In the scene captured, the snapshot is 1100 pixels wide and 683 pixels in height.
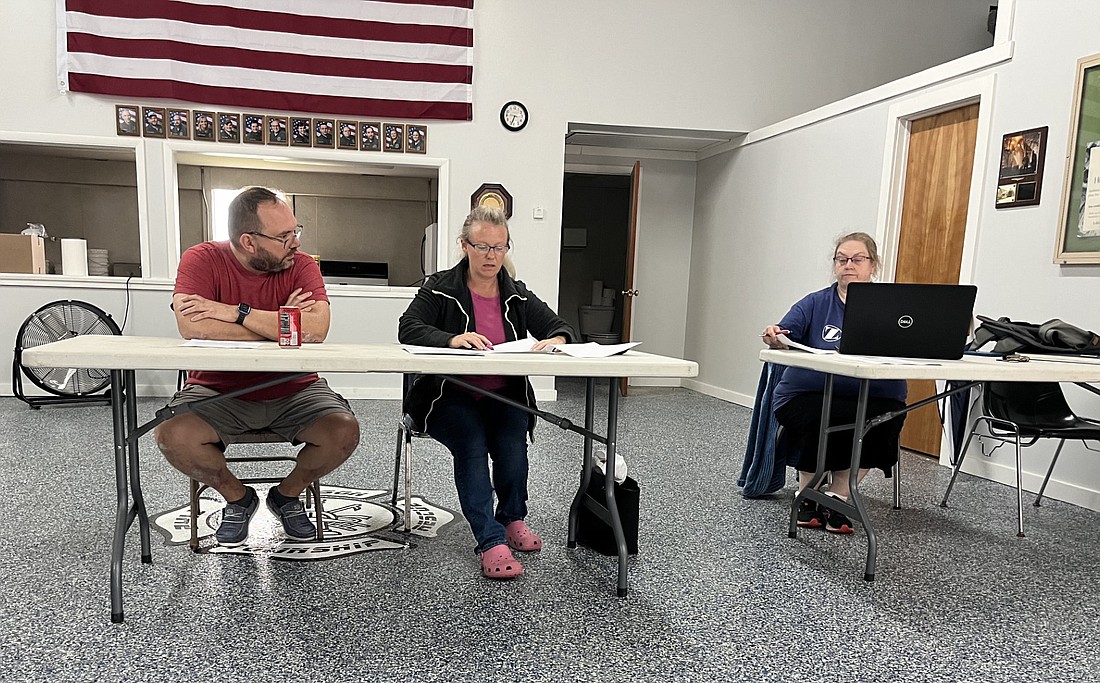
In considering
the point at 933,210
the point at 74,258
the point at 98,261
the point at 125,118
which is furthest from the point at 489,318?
the point at 98,261

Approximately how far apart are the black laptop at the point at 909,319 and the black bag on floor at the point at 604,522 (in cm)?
84

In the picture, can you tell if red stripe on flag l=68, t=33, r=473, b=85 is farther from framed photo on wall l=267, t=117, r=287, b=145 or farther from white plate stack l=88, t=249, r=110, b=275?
white plate stack l=88, t=249, r=110, b=275

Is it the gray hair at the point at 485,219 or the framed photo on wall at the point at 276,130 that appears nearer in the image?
the gray hair at the point at 485,219

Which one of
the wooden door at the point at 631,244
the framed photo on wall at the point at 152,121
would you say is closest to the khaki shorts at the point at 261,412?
the framed photo on wall at the point at 152,121

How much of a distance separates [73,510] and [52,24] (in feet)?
12.3

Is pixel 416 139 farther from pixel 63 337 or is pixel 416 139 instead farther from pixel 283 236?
pixel 283 236

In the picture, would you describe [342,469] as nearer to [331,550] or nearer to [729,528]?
[331,550]

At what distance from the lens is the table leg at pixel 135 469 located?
179 cm

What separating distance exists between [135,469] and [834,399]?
2.22 m

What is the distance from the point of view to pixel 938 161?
12.3 feet

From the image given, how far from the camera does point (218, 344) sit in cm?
173

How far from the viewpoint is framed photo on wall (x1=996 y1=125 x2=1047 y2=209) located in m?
3.10

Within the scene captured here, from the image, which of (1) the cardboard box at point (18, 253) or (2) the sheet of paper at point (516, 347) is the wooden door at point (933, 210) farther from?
(1) the cardboard box at point (18, 253)

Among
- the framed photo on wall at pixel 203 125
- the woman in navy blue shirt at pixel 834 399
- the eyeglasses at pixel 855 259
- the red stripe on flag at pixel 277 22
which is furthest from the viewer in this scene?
the framed photo on wall at pixel 203 125
